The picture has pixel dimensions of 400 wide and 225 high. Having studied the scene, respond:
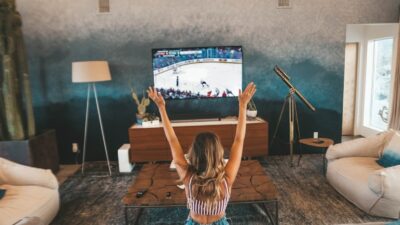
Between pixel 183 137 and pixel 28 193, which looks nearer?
pixel 28 193

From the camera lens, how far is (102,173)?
13.7 ft

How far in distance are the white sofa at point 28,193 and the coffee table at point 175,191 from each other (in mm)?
789

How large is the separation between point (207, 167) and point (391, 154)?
2557 millimetres

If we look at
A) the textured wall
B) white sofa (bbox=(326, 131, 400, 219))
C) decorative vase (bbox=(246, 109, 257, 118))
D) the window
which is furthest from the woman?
the window

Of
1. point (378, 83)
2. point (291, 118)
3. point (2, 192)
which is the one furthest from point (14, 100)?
point (378, 83)

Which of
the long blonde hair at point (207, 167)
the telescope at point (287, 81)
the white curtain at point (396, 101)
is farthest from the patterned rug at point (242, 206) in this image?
the white curtain at point (396, 101)

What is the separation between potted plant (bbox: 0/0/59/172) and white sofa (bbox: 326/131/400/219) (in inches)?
149

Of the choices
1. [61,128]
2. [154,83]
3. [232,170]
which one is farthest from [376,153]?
[61,128]

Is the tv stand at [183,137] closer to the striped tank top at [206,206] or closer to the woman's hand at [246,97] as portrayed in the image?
the woman's hand at [246,97]

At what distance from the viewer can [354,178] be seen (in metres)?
2.92

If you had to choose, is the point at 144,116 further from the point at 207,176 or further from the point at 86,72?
the point at 207,176

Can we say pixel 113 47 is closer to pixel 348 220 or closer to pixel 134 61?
pixel 134 61

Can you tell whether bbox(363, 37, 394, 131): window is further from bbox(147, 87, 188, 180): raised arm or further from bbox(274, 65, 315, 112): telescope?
bbox(147, 87, 188, 180): raised arm

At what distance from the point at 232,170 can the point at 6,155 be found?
3341 mm
